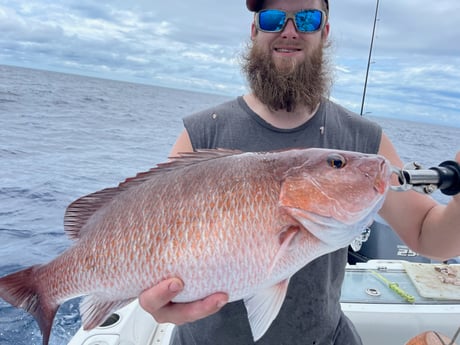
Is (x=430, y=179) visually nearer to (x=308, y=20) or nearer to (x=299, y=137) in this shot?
(x=299, y=137)

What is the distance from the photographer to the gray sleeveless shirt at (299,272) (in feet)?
5.30

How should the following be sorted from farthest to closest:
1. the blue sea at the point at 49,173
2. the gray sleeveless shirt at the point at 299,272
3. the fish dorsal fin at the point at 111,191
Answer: the blue sea at the point at 49,173, the gray sleeveless shirt at the point at 299,272, the fish dorsal fin at the point at 111,191

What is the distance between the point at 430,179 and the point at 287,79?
0.82 metres

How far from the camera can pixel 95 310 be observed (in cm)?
141

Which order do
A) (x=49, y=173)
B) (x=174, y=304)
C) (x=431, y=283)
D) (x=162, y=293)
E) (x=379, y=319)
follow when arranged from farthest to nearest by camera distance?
1. (x=49, y=173)
2. (x=431, y=283)
3. (x=379, y=319)
4. (x=174, y=304)
5. (x=162, y=293)

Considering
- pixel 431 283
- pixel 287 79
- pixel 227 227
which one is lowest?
pixel 431 283

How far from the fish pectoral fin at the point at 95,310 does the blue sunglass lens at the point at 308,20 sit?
4.79 feet

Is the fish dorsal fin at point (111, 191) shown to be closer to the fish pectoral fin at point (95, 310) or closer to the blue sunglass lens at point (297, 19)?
the fish pectoral fin at point (95, 310)

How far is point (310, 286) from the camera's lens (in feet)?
5.28

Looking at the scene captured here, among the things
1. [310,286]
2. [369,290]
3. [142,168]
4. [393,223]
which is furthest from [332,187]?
[142,168]

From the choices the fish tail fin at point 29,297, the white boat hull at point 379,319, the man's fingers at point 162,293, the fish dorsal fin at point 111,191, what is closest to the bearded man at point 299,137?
the fish dorsal fin at point 111,191

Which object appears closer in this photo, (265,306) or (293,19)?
(265,306)

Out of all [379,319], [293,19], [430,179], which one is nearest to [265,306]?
[430,179]

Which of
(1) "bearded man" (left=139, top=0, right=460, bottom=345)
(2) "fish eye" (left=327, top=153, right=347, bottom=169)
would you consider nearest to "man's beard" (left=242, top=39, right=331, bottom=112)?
(1) "bearded man" (left=139, top=0, right=460, bottom=345)
